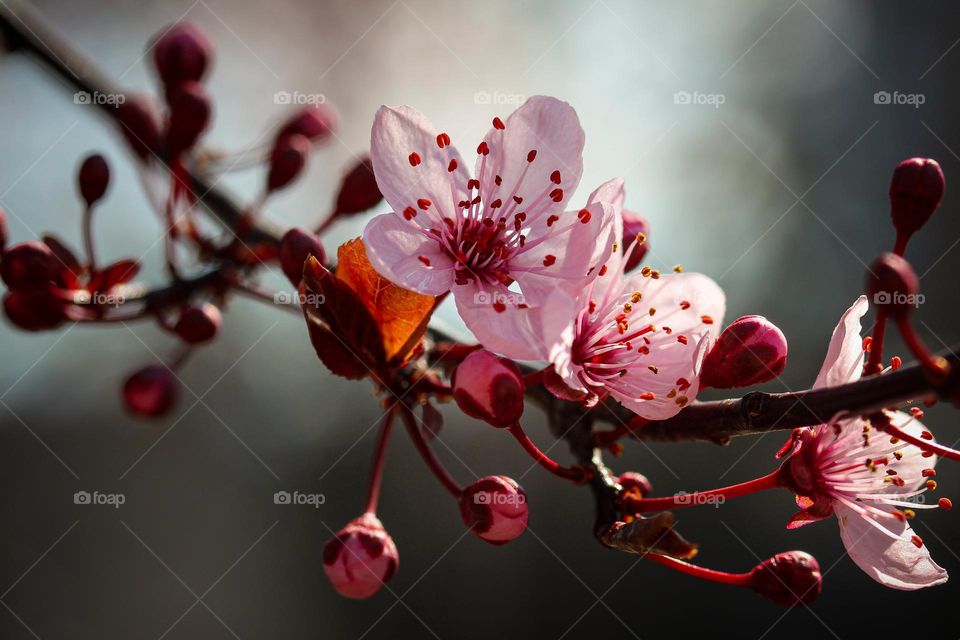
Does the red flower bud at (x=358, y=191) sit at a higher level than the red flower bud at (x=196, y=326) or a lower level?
higher

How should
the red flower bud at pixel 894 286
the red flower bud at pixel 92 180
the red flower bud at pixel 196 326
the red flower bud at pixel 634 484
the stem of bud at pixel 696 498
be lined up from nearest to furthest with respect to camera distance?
the red flower bud at pixel 894 286 → the stem of bud at pixel 696 498 → the red flower bud at pixel 634 484 → the red flower bud at pixel 196 326 → the red flower bud at pixel 92 180

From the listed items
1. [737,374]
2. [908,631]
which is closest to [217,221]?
[737,374]

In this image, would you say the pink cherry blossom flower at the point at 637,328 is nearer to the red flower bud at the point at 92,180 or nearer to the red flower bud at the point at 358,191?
the red flower bud at the point at 358,191

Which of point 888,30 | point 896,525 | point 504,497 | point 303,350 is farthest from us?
point 888,30

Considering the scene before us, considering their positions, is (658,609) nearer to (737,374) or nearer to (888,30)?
(737,374)

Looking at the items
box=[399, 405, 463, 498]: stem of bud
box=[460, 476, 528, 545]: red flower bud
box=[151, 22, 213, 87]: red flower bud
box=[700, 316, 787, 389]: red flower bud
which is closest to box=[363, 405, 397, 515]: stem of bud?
box=[399, 405, 463, 498]: stem of bud

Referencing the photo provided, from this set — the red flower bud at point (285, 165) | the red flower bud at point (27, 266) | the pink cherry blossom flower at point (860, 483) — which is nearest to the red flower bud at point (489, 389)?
the pink cherry blossom flower at point (860, 483)

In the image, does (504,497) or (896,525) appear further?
(896,525)
